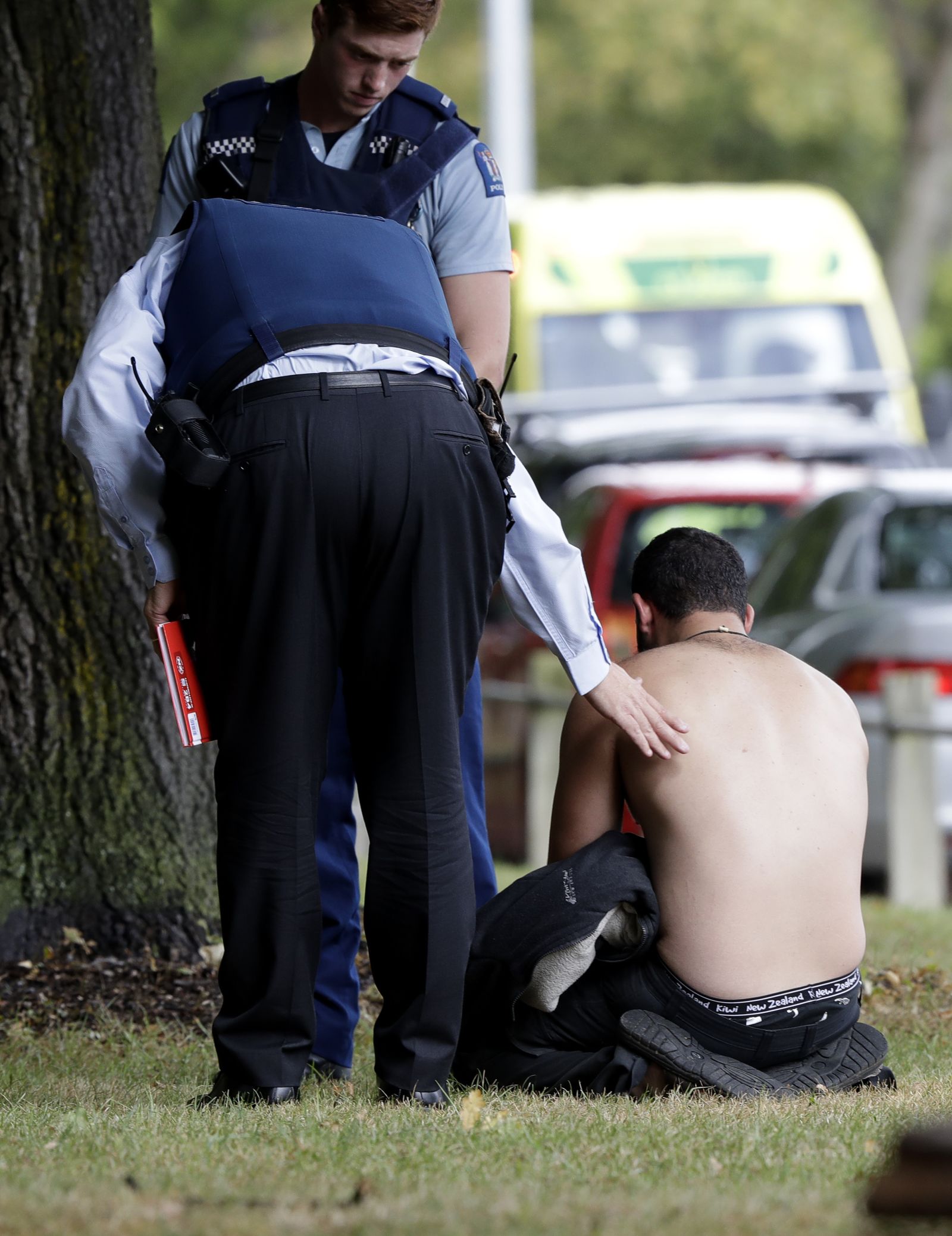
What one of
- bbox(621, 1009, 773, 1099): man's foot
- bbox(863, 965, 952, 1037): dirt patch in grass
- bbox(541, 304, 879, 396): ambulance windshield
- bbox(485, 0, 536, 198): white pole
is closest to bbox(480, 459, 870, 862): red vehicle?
bbox(541, 304, 879, 396): ambulance windshield

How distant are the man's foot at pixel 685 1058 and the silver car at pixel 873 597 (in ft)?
13.1

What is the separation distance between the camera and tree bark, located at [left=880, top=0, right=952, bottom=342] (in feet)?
84.2

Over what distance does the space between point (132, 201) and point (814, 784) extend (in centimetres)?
247

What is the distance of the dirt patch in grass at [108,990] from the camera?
4.66 meters

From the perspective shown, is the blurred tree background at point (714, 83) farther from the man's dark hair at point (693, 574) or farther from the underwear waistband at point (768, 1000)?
the underwear waistband at point (768, 1000)

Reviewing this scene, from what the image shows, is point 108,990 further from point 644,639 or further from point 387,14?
point 387,14

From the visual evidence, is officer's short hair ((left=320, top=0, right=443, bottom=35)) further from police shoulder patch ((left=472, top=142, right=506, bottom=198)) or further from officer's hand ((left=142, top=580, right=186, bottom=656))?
officer's hand ((left=142, top=580, right=186, bottom=656))

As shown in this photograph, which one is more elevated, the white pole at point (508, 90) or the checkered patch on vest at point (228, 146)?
the white pole at point (508, 90)

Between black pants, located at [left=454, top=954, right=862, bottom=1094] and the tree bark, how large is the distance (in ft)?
74.4

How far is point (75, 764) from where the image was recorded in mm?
5000

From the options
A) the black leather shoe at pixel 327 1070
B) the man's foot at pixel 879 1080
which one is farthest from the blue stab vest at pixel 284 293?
the man's foot at pixel 879 1080

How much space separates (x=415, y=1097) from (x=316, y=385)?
1.30 metres

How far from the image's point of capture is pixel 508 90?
67.7ft

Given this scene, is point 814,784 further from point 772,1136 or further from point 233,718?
point 233,718
